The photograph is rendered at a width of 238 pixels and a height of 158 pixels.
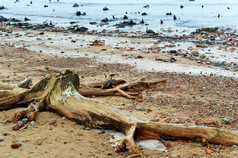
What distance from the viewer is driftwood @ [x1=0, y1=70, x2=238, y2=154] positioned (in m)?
3.57

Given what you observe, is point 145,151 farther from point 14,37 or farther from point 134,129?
point 14,37

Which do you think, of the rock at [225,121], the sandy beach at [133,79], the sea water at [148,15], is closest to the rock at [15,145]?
the sandy beach at [133,79]

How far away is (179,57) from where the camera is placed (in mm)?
10812

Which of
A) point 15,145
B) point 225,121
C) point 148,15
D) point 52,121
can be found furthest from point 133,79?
point 148,15

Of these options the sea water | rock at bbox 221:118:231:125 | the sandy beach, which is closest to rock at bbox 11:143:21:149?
the sandy beach

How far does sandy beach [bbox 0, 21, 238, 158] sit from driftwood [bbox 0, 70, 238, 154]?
5.0 inches

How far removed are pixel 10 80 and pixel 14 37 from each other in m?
10.0

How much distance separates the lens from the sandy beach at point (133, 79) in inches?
137

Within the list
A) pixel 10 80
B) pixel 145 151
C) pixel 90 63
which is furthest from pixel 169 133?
pixel 90 63

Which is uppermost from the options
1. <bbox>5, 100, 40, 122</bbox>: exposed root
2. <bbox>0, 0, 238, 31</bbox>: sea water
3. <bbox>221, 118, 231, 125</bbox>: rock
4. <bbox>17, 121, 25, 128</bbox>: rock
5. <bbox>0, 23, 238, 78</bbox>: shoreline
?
<bbox>0, 0, 238, 31</bbox>: sea water

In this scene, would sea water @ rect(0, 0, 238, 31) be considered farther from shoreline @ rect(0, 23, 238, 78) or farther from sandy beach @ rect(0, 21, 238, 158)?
sandy beach @ rect(0, 21, 238, 158)

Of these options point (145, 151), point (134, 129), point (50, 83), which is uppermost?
point (50, 83)

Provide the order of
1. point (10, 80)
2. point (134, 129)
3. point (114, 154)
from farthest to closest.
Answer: point (10, 80), point (134, 129), point (114, 154)

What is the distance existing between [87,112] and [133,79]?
3.35m
